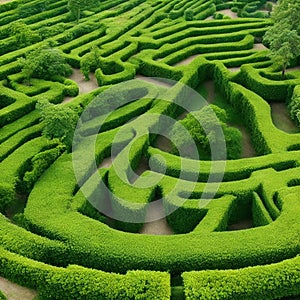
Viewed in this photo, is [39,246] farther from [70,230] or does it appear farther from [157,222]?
[157,222]

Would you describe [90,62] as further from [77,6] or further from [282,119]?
[282,119]

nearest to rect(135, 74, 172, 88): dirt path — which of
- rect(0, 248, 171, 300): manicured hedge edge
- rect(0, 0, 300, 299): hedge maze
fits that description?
rect(0, 0, 300, 299): hedge maze

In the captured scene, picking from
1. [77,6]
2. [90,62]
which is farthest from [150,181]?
[77,6]

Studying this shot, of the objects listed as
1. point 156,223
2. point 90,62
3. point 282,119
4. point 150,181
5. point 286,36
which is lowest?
point 156,223

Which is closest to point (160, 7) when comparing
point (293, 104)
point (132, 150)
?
point (293, 104)

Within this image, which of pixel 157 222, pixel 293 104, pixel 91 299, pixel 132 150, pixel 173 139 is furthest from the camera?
pixel 293 104

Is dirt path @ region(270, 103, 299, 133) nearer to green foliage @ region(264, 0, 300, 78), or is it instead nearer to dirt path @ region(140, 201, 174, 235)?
green foliage @ region(264, 0, 300, 78)

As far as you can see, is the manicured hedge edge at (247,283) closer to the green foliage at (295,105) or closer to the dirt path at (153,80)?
the green foliage at (295,105)
